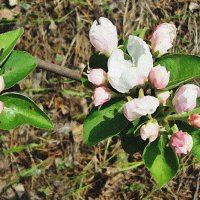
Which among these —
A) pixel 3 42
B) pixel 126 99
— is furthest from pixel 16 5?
pixel 126 99

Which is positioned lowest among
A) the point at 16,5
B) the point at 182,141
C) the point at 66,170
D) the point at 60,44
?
the point at 66,170

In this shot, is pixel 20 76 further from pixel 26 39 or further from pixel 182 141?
pixel 26 39

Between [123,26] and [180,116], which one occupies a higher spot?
[180,116]

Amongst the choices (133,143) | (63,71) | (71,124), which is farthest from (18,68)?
(71,124)

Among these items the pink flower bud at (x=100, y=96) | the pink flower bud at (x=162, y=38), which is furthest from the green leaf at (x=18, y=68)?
the pink flower bud at (x=162, y=38)

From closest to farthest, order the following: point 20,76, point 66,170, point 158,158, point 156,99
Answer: point 156,99, point 158,158, point 20,76, point 66,170

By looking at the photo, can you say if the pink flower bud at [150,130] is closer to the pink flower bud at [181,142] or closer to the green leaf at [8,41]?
the pink flower bud at [181,142]

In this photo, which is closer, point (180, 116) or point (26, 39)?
point (180, 116)
